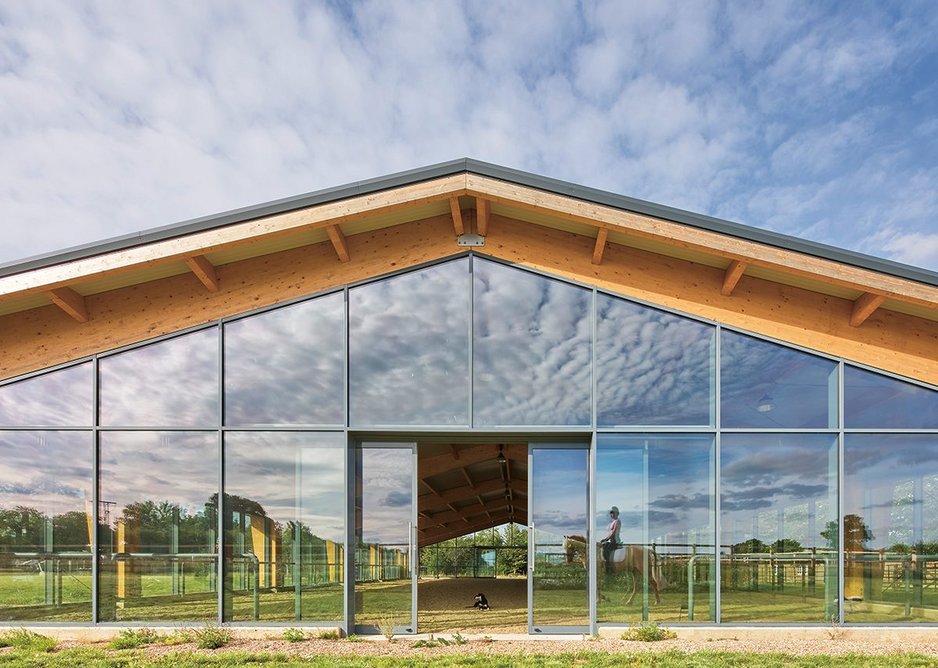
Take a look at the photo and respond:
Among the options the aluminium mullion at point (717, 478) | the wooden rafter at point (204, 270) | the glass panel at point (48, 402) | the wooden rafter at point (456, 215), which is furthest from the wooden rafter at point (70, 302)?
the aluminium mullion at point (717, 478)

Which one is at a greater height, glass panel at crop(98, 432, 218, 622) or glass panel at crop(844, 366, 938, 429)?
glass panel at crop(844, 366, 938, 429)

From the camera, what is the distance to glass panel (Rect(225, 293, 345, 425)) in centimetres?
916

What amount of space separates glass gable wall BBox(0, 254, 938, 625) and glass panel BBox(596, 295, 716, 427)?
0.03 m

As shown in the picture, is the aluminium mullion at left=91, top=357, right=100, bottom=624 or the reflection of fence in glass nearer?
the aluminium mullion at left=91, top=357, right=100, bottom=624

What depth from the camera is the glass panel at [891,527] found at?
8766 millimetres

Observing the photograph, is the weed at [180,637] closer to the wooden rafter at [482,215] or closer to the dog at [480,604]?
the dog at [480,604]

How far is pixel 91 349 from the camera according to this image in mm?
9156

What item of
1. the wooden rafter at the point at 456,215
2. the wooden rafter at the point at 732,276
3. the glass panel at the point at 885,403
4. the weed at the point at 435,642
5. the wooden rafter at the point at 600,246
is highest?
the wooden rafter at the point at 456,215

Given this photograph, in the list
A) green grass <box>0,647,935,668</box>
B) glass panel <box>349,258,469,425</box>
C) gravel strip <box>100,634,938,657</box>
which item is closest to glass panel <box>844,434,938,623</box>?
gravel strip <box>100,634,938,657</box>

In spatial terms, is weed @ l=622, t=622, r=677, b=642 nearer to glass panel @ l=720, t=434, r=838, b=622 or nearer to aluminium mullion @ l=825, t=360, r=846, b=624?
glass panel @ l=720, t=434, r=838, b=622

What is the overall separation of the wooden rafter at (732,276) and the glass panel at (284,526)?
5330 millimetres

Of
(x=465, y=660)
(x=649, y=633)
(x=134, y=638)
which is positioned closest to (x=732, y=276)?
(x=649, y=633)

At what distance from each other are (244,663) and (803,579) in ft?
21.9

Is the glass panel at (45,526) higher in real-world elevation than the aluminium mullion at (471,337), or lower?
lower
